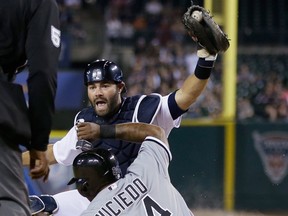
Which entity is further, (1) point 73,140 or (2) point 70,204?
(1) point 73,140

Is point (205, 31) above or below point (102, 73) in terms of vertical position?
above

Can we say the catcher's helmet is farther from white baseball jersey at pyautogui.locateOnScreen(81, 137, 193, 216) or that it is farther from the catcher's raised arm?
white baseball jersey at pyautogui.locateOnScreen(81, 137, 193, 216)

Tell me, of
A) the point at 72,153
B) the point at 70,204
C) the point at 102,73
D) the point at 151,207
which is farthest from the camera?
the point at 72,153

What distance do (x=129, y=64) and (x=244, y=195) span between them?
5.33 metres

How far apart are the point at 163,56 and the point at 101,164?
1147cm

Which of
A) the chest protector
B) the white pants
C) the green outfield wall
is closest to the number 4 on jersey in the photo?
the chest protector

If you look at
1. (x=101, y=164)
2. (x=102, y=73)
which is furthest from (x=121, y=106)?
(x=101, y=164)

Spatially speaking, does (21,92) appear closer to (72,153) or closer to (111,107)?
(111,107)

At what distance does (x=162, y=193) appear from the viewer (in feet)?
13.9

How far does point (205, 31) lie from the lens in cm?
559

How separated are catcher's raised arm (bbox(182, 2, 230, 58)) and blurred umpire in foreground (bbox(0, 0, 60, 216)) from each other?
2.18 m

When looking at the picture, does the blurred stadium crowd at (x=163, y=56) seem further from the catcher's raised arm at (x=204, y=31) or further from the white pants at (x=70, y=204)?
the white pants at (x=70, y=204)

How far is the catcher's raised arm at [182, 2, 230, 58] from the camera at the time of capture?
18.3 feet

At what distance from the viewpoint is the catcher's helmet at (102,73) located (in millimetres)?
5546
